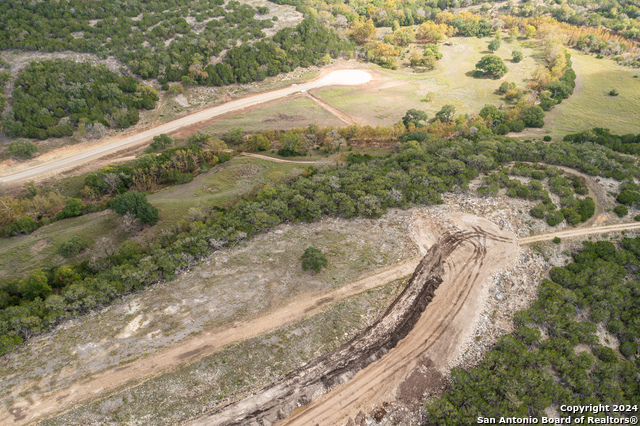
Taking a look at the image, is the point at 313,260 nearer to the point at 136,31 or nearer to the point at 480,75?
the point at 136,31

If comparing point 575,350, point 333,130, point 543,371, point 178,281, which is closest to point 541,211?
point 575,350

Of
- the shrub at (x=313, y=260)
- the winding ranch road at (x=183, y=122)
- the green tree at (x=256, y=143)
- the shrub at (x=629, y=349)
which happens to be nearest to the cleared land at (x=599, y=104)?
the winding ranch road at (x=183, y=122)

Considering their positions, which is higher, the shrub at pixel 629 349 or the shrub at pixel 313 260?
the shrub at pixel 313 260

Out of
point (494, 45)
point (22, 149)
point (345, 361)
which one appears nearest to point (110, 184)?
point (22, 149)

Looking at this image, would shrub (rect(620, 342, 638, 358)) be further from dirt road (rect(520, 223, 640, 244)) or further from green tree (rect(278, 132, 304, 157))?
green tree (rect(278, 132, 304, 157))

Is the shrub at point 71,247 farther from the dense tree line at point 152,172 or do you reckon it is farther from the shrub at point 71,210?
the dense tree line at point 152,172

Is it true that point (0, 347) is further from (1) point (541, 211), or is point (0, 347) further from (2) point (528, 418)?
(1) point (541, 211)
